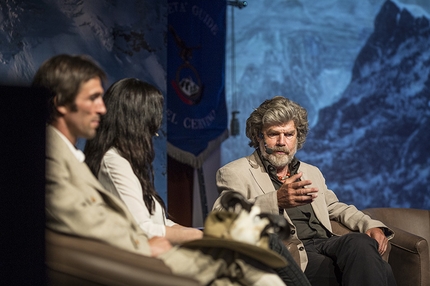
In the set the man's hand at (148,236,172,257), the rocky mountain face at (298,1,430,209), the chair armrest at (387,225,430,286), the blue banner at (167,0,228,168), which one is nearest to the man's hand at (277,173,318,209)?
the chair armrest at (387,225,430,286)

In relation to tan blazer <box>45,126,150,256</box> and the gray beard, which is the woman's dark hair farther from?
the gray beard

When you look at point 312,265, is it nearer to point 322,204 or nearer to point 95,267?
point 322,204

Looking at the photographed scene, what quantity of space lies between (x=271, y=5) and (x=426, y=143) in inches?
93.1

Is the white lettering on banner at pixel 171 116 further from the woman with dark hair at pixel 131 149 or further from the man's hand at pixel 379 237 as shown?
the woman with dark hair at pixel 131 149

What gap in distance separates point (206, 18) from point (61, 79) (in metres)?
3.28

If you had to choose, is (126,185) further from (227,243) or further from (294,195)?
(294,195)

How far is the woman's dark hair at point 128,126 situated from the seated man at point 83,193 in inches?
10.6

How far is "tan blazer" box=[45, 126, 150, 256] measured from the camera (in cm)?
164

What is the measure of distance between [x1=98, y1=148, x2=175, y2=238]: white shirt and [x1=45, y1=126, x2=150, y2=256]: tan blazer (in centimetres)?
20

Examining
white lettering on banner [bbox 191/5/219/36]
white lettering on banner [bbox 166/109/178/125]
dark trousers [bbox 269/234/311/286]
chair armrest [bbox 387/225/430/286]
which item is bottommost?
chair armrest [bbox 387/225/430/286]

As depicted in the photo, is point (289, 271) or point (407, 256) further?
point (407, 256)

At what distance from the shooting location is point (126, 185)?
1957 mm

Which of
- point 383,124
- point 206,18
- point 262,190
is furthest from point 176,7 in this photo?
point 383,124

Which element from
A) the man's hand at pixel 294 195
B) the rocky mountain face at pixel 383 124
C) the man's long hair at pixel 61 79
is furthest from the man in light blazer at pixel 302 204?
the rocky mountain face at pixel 383 124
